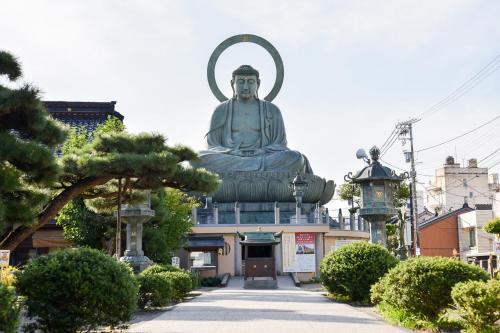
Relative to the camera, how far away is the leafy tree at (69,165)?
9.77 metres

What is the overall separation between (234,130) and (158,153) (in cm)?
2333

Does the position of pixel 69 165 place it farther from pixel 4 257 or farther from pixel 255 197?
pixel 255 197

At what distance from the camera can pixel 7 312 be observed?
638 cm

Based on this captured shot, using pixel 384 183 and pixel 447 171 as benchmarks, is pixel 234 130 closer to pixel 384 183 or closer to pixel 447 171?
pixel 384 183

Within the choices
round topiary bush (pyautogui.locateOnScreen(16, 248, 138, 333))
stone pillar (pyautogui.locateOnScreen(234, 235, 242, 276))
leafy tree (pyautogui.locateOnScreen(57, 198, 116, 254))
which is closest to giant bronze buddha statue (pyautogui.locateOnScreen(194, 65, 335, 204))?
stone pillar (pyautogui.locateOnScreen(234, 235, 242, 276))

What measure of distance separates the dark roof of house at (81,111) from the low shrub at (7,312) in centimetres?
2620

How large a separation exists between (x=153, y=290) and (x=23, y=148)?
438cm

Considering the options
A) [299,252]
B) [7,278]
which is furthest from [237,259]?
[7,278]

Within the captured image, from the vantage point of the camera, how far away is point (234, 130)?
36.1 metres

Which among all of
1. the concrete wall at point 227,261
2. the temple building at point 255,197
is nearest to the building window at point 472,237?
the temple building at point 255,197

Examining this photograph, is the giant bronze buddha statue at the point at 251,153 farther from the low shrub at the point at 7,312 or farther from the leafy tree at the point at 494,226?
the low shrub at the point at 7,312

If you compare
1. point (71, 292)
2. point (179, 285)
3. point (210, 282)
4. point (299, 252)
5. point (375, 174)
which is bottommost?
point (210, 282)

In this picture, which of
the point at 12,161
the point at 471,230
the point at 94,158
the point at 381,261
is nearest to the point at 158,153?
the point at 94,158

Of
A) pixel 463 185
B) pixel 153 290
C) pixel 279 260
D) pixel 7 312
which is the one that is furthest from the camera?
pixel 463 185
